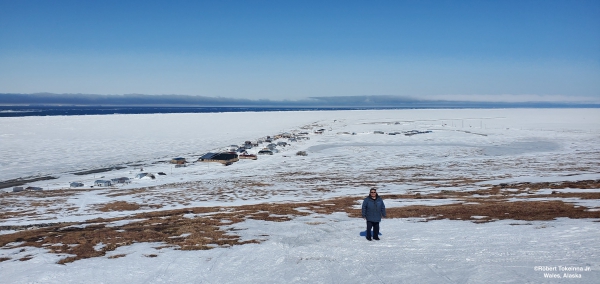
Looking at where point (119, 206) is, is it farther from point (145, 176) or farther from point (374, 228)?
point (374, 228)

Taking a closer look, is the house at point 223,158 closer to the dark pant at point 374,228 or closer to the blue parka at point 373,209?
the dark pant at point 374,228

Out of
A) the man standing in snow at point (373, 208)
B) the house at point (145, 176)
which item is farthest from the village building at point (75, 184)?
the man standing in snow at point (373, 208)

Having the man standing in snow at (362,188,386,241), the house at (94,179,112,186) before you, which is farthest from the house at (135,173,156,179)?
the man standing in snow at (362,188,386,241)

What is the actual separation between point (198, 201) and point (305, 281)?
18.7 m

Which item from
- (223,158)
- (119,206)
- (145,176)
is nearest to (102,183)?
(145,176)

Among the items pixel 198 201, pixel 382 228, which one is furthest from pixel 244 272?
pixel 198 201

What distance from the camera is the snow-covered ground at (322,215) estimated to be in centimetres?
1056

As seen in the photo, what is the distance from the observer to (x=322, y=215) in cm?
1853

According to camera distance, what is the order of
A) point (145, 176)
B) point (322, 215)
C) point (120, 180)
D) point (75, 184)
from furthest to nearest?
point (145, 176) < point (120, 180) < point (75, 184) < point (322, 215)

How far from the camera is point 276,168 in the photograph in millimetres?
44469

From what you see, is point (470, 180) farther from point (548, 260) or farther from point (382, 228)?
point (548, 260)

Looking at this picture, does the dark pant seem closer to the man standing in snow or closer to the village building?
the man standing in snow

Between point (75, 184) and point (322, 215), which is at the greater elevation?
point (322, 215)

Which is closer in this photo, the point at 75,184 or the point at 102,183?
the point at 75,184
